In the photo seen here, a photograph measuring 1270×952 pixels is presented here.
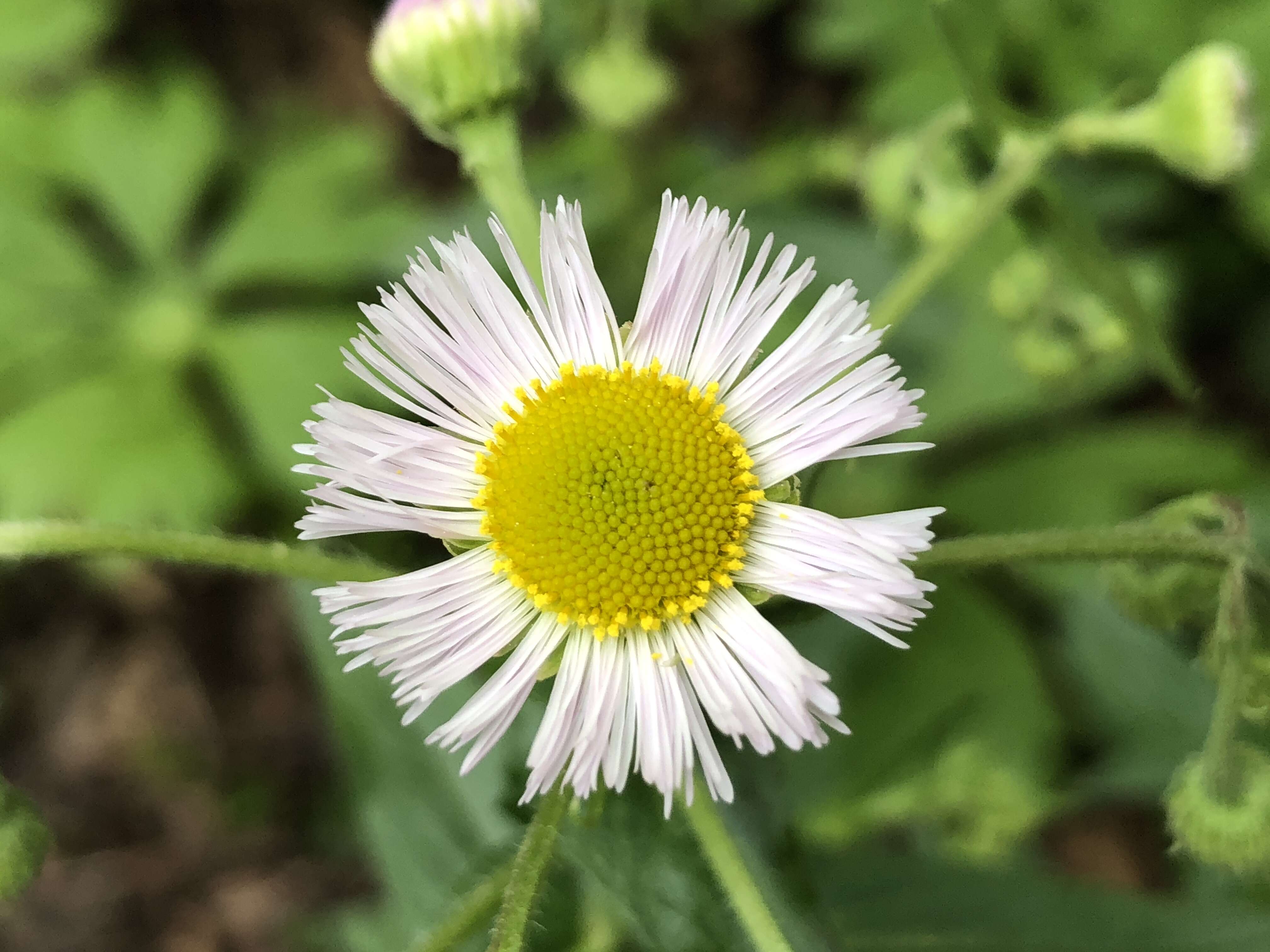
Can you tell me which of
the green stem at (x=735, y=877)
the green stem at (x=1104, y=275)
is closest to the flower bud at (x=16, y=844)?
the green stem at (x=735, y=877)

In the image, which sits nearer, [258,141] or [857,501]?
[857,501]

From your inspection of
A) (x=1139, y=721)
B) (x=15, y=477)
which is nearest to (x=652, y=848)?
(x=1139, y=721)

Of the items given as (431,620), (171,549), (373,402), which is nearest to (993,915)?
(431,620)

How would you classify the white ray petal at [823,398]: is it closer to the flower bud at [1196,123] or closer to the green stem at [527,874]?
the green stem at [527,874]

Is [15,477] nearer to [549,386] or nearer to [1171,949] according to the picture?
[549,386]

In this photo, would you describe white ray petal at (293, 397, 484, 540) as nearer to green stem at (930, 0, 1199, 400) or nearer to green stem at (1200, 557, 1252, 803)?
green stem at (930, 0, 1199, 400)

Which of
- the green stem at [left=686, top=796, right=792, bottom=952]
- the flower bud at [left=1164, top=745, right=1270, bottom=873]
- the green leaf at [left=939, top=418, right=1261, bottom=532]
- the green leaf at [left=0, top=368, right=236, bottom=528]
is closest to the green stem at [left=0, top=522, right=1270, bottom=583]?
the flower bud at [left=1164, top=745, right=1270, bottom=873]

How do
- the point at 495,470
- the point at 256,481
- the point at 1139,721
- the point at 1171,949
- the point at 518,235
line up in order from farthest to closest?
the point at 256,481
the point at 1139,721
the point at 1171,949
the point at 518,235
the point at 495,470
